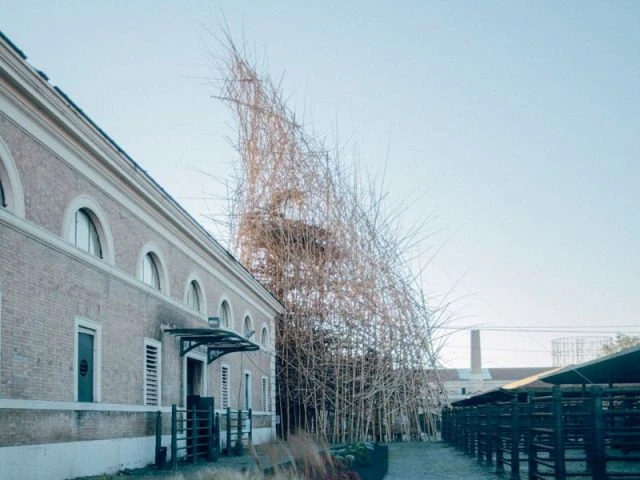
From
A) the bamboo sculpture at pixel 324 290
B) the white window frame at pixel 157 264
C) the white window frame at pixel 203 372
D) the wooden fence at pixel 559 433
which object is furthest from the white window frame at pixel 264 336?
the white window frame at pixel 157 264

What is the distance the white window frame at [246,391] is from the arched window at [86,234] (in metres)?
12.7

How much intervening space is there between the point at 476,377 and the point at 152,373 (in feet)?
195

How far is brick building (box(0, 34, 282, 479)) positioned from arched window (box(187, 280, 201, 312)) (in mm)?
197

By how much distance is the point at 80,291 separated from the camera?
542 inches

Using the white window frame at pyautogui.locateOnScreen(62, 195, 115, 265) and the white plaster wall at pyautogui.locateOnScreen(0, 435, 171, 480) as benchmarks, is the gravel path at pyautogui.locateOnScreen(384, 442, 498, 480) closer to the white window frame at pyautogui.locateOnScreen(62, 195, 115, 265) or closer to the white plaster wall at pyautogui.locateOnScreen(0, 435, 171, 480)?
the white plaster wall at pyautogui.locateOnScreen(0, 435, 171, 480)

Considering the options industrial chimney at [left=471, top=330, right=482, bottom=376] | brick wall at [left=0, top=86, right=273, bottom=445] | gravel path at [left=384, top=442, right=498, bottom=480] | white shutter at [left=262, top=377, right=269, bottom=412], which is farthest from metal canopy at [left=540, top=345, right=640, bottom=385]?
industrial chimney at [left=471, top=330, right=482, bottom=376]

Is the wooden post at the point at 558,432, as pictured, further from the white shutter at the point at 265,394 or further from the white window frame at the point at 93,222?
the white shutter at the point at 265,394

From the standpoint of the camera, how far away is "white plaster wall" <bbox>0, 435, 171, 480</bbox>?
1120cm

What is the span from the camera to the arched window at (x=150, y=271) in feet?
57.9

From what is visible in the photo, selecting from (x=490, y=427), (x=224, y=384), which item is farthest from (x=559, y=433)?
(x=224, y=384)

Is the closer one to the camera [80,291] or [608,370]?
[80,291]

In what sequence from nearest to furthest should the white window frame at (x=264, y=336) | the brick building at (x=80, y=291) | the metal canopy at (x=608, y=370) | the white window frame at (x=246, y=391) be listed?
the brick building at (x=80, y=291)
the metal canopy at (x=608, y=370)
the white window frame at (x=246, y=391)
the white window frame at (x=264, y=336)

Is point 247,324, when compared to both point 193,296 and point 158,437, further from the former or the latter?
point 158,437

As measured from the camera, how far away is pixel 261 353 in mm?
29734
